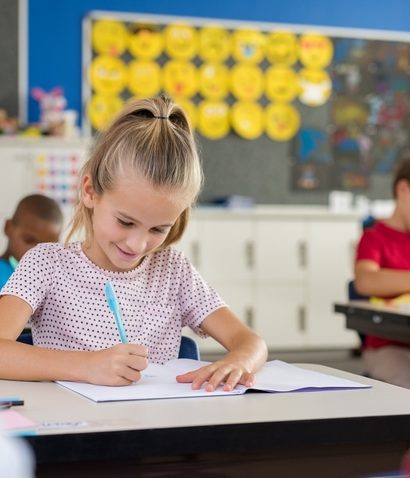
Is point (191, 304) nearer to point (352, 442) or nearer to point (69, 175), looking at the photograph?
point (352, 442)

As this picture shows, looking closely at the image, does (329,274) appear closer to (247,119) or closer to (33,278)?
(247,119)

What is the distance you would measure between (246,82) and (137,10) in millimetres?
936

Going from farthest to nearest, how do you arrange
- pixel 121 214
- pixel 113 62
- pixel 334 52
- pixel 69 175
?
pixel 334 52
pixel 113 62
pixel 69 175
pixel 121 214

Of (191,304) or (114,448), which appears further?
(191,304)

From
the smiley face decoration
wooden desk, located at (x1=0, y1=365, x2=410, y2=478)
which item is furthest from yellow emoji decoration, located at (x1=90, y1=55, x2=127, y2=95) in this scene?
wooden desk, located at (x1=0, y1=365, x2=410, y2=478)

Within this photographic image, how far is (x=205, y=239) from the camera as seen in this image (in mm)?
6535

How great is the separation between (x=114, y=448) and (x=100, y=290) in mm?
806

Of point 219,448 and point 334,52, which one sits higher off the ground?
point 334,52

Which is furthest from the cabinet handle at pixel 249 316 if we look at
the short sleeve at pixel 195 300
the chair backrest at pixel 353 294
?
the short sleeve at pixel 195 300

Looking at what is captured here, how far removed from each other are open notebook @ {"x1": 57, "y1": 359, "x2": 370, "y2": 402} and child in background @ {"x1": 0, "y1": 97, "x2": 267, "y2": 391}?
0.03m

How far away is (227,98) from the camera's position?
7.05 meters

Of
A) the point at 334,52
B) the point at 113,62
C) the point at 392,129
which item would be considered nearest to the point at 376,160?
the point at 392,129

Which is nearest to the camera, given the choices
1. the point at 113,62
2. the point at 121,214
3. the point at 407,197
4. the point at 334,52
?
the point at 121,214

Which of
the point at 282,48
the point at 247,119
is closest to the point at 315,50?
the point at 282,48
